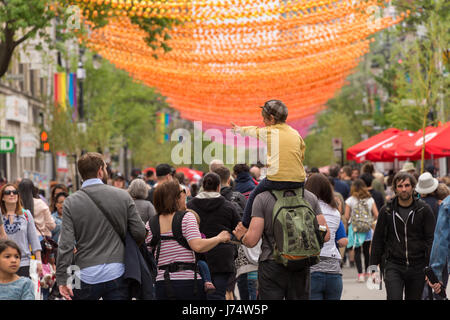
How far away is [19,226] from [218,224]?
2.32 m

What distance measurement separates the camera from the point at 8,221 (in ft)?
34.2

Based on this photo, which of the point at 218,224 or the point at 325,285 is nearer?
the point at 325,285

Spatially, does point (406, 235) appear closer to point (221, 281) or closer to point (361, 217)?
point (221, 281)

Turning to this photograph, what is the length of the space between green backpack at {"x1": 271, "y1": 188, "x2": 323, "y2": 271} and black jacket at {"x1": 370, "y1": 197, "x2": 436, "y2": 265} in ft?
7.70

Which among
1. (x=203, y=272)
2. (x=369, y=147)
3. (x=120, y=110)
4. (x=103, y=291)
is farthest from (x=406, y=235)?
(x=120, y=110)

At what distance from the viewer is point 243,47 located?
68.8 ft

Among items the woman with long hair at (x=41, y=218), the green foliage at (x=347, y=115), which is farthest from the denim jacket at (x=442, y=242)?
the green foliage at (x=347, y=115)

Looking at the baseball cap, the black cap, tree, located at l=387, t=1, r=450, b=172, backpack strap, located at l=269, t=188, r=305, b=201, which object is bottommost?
backpack strap, located at l=269, t=188, r=305, b=201

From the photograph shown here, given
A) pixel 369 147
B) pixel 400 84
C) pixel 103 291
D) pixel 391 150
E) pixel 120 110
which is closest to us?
pixel 103 291

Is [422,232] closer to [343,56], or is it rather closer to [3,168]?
[343,56]

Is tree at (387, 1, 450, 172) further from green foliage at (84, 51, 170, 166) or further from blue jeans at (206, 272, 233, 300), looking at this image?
green foliage at (84, 51, 170, 166)

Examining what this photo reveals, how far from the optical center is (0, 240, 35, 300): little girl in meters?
7.31

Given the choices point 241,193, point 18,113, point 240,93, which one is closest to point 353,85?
point 18,113

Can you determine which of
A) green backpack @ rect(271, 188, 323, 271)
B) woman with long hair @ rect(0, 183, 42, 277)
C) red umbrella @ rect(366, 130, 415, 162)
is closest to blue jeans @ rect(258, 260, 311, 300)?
green backpack @ rect(271, 188, 323, 271)
